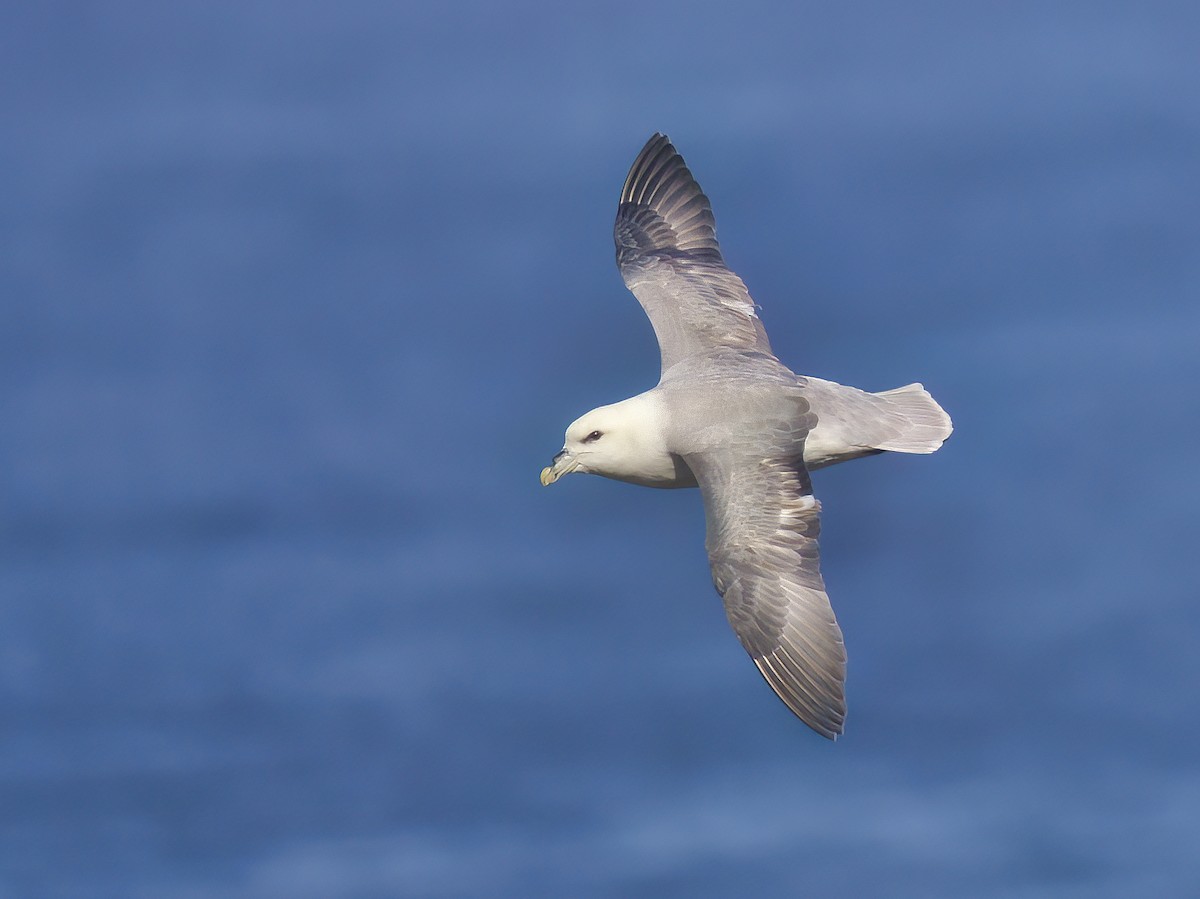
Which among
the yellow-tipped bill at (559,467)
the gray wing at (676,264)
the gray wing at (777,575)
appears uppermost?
the gray wing at (676,264)

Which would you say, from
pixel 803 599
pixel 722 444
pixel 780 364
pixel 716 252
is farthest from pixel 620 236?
pixel 803 599

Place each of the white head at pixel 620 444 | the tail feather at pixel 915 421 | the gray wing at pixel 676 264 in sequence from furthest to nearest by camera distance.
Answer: the gray wing at pixel 676 264 < the tail feather at pixel 915 421 < the white head at pixel 620 444

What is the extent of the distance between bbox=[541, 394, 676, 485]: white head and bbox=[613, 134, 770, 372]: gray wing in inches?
31.4

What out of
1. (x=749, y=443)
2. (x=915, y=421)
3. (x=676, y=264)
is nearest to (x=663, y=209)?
(x=676, y=264)

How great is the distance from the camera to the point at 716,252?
37.3 feet

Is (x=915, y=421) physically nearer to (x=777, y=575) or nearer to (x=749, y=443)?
(x=749, y=443)

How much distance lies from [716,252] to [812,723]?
359cm

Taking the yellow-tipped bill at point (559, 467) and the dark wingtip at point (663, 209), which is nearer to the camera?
the yellow-tipped bill at point (559, 467)

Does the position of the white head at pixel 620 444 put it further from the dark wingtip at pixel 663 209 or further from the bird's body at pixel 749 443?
the dark wingtip at pixel 663 209

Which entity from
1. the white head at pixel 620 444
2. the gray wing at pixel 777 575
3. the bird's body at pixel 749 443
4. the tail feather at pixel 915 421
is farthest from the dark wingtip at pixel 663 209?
the gray wing at pixel 777 575

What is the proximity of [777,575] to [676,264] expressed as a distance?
105 inches

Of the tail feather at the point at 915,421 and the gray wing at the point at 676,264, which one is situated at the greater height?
the gray wing at the point at 676,264

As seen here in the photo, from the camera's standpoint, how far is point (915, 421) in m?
10.4

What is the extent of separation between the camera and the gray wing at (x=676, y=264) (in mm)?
10641
